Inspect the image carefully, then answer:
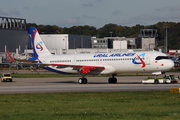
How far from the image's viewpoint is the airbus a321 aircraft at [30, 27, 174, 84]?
45.7m

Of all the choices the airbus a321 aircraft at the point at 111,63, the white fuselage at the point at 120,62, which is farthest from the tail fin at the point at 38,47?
the white fuselage at the point at 120,62

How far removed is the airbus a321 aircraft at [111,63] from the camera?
45741 millimetres

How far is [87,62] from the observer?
51.4m

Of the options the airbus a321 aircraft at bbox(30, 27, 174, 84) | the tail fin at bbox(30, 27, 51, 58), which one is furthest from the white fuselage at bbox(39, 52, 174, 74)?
the tail fin at bbox(30, 27, 51, 58)

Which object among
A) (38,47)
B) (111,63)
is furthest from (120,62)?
(38,47)

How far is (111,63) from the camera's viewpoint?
48656 mm

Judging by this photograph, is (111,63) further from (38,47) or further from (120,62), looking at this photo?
(38,47)

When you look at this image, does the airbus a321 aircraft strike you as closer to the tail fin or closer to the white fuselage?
the white fuselage

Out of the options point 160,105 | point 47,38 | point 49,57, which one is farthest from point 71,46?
point 160,105

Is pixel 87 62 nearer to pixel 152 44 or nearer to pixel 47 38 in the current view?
pixel 47 38

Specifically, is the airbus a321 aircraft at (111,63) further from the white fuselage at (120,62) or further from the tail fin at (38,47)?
the tail fin at (38,47)

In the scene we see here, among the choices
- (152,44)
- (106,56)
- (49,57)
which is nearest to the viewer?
(106,56)

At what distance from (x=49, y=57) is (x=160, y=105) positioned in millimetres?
36766

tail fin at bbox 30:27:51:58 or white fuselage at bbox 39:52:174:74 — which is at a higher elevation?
tail fin at bbox 30:27:51:58
